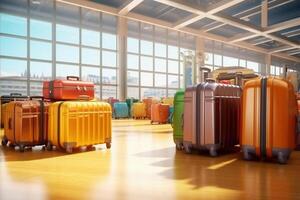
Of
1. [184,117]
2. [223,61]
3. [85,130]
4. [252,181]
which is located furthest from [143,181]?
[223,61]

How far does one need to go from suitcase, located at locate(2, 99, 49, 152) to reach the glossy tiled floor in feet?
1.78

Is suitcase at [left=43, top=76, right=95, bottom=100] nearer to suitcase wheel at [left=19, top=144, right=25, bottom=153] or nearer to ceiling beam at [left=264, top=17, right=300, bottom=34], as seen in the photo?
suitcase wheel at [left=19, top=144, right=25, bottom=153]

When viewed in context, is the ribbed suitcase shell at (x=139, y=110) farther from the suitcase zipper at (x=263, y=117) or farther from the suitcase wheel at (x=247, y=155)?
the suitcase zipper at (x=263, y=117)

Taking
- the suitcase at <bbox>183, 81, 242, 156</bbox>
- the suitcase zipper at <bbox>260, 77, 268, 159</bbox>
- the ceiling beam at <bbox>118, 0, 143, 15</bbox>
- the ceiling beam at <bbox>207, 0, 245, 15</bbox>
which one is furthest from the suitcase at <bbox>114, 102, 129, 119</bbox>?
the suitcase zipper at <bbox>260, 77, 268, 159</bbox>

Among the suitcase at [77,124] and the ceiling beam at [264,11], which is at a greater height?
the ceiling beam at [264,11]

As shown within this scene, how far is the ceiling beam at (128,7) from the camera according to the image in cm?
1568

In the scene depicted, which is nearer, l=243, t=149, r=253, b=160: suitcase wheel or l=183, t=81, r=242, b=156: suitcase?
l=243, t=149, r=253, b=160: suitcase wheel

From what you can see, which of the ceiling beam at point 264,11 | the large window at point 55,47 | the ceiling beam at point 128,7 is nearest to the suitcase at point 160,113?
the large window at point 55,47

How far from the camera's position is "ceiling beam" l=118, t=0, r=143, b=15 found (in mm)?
15684

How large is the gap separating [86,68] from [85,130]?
12.5 m

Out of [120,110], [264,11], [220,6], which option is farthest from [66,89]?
[264,11]

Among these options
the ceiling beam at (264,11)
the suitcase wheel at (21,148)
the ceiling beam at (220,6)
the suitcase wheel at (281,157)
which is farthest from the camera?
the ceiling beam at (264,11)

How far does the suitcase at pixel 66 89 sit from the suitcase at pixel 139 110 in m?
11.0

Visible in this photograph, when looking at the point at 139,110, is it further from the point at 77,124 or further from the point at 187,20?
the point at 77,124
